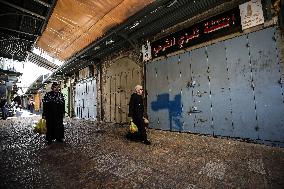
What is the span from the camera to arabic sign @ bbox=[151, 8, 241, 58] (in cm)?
659

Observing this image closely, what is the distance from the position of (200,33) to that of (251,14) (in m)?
1.90

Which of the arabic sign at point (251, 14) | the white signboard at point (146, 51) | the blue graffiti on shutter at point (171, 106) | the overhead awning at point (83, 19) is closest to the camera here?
the arabic sign at point (251, 14)

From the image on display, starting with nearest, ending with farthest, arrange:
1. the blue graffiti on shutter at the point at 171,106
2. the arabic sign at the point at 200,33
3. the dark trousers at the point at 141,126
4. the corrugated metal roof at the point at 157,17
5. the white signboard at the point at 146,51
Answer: the dark trousers at the point at 141,126
the arabic sign at the point at 200,33
the corrugated metal roof at the point at 157,17
the blue graffiti on shutter at the point at 171,106
the white signboard at the point at 146,51

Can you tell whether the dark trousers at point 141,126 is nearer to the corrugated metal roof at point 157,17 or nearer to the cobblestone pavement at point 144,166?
the cobblestone pavement at point 144,166

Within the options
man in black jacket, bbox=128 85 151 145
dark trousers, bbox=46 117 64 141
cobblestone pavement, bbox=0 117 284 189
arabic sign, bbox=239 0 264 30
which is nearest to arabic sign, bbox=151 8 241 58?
arabic sign, bbox=239 0 264 30

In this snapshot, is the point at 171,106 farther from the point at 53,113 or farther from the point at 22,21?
the point at 22,21

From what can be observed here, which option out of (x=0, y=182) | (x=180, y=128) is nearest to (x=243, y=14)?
(x=180, y=128)

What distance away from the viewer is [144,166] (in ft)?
12.7

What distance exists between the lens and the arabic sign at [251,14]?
5.90 meters

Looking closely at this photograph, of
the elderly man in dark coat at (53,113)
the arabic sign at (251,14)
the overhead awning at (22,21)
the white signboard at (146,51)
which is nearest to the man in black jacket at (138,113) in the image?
the elderly man in dark coat at (53,113)

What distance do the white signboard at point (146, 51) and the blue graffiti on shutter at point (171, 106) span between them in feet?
7.12

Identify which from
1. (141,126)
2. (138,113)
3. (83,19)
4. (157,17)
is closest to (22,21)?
(83,19)

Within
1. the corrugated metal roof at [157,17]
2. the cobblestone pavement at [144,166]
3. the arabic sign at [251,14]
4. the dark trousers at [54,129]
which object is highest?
the corrugated metal roof at [157,17]

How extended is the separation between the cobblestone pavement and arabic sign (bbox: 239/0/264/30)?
12.5 ft
